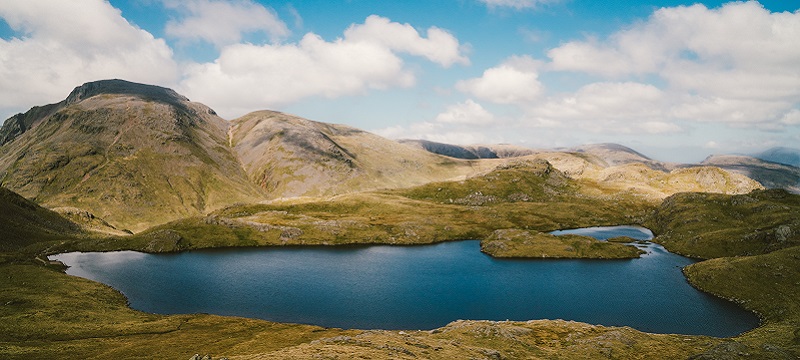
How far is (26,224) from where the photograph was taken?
158 m

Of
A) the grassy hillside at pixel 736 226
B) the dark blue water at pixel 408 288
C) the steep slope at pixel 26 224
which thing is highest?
the steep slope at pixel 26 224

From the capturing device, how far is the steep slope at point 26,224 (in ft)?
472

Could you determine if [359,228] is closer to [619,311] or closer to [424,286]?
[424,286]

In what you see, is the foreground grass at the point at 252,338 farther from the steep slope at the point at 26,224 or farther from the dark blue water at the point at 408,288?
the steep slope at the point at 26,224

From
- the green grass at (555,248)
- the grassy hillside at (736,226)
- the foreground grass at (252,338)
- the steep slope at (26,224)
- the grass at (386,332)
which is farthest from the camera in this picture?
the green grass at (555,248)

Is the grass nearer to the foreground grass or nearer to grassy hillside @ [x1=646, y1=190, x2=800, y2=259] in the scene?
the foreground grass

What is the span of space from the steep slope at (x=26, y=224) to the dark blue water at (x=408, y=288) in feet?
67.4

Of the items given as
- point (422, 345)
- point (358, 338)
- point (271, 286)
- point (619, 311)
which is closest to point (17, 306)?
point (271, 286)

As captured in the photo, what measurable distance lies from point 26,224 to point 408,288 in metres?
162

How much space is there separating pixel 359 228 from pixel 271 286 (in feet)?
268

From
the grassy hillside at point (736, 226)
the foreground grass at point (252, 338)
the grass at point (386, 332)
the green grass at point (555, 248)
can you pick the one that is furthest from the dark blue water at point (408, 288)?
the grassy hillside at point (736, 226)

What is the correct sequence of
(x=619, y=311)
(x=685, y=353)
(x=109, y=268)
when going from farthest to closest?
(x=109, y=268) < (x=619, y=311) < (x=685, y=353)

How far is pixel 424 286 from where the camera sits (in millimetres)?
113062

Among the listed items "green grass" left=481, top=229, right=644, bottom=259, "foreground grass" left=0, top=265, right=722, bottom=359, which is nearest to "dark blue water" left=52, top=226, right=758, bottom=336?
"green grass" left=481, top=229, right=644, bottom=259
